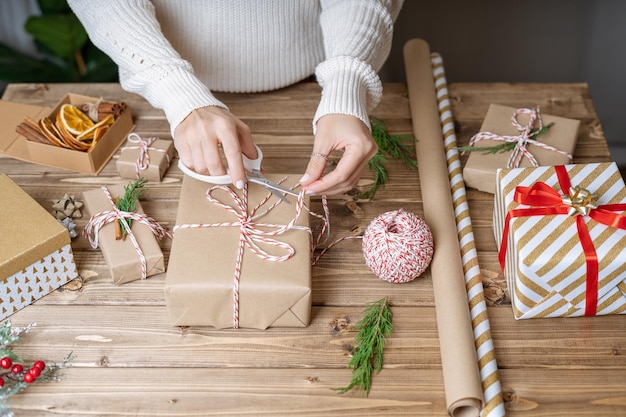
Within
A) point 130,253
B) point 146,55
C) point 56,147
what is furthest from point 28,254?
point 146,55

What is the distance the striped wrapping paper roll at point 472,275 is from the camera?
1053 mm

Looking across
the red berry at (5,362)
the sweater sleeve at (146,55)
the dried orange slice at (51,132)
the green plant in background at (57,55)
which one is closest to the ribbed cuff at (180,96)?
the sweater sleeve at (146,55)

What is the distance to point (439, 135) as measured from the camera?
1.48 meters

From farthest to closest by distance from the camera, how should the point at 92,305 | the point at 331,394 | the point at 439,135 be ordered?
the point at 439,135 < the point at 92,305 < the point at 331,394

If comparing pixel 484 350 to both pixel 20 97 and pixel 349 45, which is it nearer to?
pixel 349 45

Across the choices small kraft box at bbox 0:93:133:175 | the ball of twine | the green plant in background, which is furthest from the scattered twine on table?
the green plant in background

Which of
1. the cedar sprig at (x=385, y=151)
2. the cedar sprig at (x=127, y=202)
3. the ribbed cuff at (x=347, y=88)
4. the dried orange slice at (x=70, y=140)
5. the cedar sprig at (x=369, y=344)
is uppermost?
the ribbed cuff at (x=347, y=88)

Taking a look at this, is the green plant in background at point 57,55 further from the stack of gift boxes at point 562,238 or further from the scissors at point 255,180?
the stack of gift boxes at point 562,238

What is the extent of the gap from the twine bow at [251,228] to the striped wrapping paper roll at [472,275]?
1.03ft

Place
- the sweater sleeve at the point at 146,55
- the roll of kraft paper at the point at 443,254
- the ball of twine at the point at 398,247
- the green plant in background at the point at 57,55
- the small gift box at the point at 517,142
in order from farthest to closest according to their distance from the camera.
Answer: the green plant in background at the point at 57,55, the small gift box at the point at 517,142, the sweater sleeve at the point at 146,55, the ball of twine at the point at 398,247, the roll of kraft paper at the point at 443,254

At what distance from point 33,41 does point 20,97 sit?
94 centimetres

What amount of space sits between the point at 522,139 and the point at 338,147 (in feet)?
1.43

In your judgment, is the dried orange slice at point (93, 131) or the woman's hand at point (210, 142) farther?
the dried orange slice at point (93, 131)

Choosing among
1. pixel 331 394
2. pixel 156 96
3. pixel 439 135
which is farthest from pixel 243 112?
pixel 331 394
